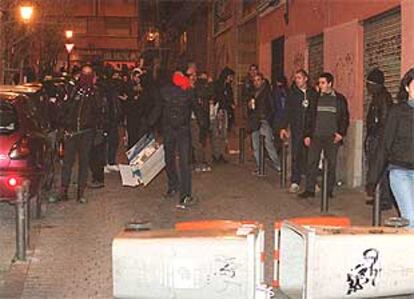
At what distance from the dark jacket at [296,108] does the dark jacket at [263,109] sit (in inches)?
70.3

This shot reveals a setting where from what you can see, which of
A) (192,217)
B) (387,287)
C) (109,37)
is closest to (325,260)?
(387,287)

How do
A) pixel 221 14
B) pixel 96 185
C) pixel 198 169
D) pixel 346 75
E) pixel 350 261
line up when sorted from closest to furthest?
1. pixel 350 261
2. pixel 96 185
3. pixel 346 75
4. pixel 198 169
5. pixel 221 14

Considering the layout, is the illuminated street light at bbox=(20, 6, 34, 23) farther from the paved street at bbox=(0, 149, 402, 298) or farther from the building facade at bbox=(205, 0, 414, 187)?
the paved street at bbox=(0, 149, 402, 298)

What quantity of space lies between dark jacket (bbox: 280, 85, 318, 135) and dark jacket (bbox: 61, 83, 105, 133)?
3005 millimetres

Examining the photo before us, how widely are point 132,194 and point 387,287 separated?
7.77 metres

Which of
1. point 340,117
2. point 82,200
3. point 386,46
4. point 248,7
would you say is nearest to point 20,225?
point 82,200

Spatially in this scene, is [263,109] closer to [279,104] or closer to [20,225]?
[279,104]

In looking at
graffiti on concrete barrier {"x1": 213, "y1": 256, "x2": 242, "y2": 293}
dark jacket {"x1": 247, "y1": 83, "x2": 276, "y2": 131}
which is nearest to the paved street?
dark jacket {"x1": 247, "y1": 83, "x2": 276, "y2": 131}

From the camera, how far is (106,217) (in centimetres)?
1115

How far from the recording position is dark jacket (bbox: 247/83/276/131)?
1520cm

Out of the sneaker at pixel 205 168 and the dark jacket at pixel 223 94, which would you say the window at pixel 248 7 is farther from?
the sneaker at pixel 205 168

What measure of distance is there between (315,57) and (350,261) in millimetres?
11502

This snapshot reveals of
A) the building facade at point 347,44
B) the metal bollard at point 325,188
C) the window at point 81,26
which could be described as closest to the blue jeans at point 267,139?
the building facade at point 347,44

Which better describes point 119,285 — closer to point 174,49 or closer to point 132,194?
point 132,194
